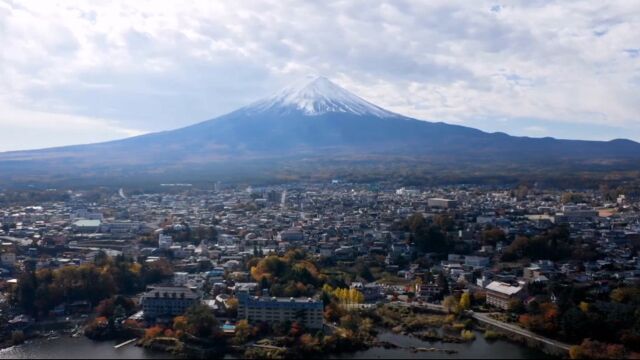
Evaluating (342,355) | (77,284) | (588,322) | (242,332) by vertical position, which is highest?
(77,284)

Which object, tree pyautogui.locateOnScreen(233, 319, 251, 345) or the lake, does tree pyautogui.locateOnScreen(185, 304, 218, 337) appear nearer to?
tree pyautogui.locateOnScreen(233, 319, 251, 345)

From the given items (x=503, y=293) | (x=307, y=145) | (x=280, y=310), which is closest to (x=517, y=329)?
(x=503, y=293)

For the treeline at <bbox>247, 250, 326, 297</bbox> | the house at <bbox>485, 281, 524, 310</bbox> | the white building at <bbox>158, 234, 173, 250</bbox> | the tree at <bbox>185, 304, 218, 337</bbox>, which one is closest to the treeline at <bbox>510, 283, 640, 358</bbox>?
the house at <bbox>485, 281, 524, 310</bbox>

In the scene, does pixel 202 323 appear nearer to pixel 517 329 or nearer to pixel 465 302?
pixel 465 302

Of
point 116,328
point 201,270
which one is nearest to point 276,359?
point 116,328

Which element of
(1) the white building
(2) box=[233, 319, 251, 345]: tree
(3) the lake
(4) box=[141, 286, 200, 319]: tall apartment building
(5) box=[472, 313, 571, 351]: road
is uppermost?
(1) the white building
